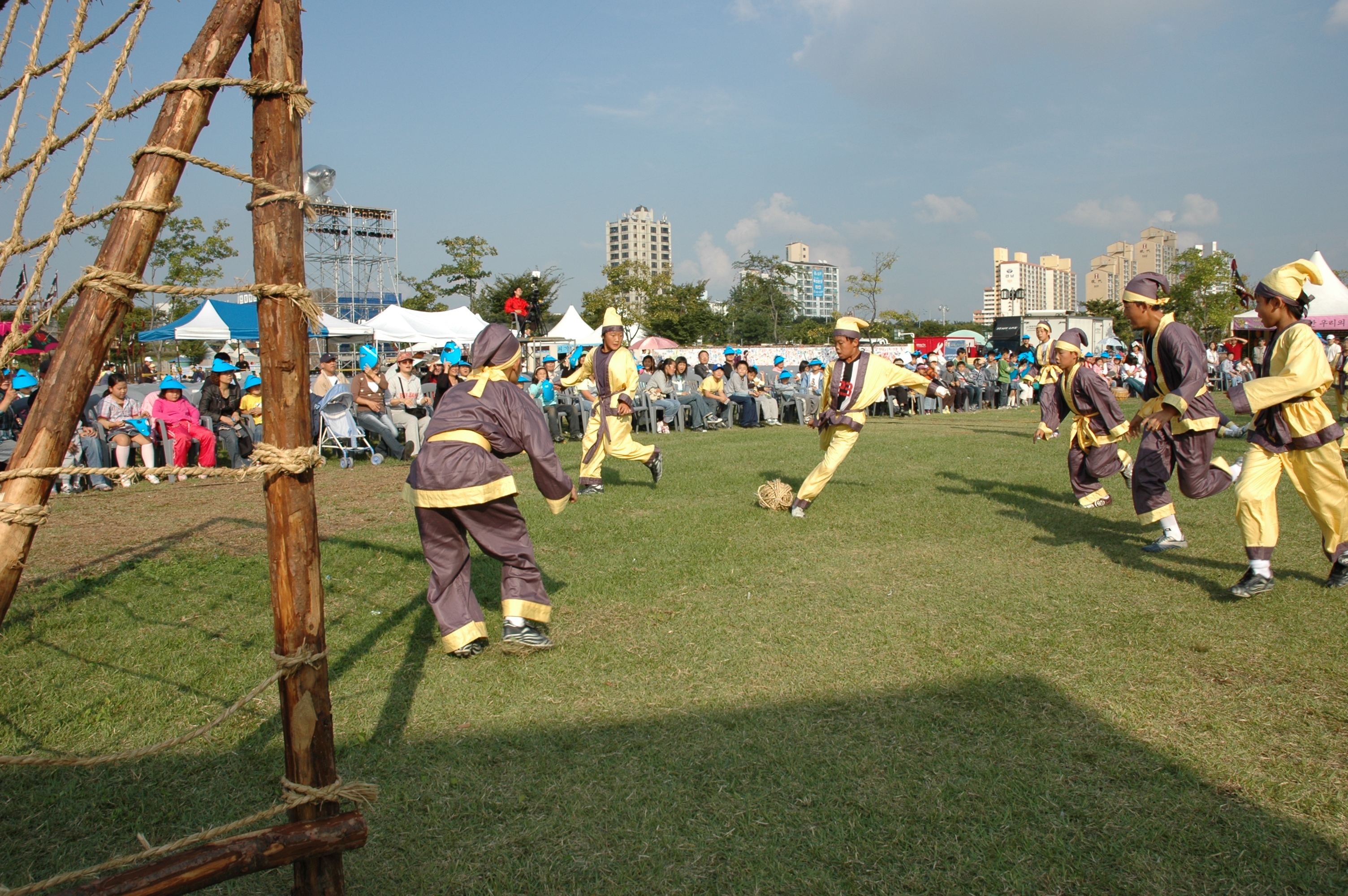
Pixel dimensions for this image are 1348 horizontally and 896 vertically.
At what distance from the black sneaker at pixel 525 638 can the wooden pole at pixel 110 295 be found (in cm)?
277

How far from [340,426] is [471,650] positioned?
360 inches

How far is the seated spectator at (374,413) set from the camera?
1320 centimetres

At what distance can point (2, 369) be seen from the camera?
80.7 inches

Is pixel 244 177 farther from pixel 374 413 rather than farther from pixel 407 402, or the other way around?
pixel 407 402

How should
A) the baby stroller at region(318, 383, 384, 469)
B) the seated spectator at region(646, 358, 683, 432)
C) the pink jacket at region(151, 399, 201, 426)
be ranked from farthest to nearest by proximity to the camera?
the seated spectator at region(646, 358, 683, 432) < the baby stroller at region(318, 383, 384, 469) < the pink jacket at region(151, 399, 201, 426)

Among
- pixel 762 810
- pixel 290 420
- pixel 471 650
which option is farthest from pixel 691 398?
pixel 290 420

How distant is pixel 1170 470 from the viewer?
6477 millimetres

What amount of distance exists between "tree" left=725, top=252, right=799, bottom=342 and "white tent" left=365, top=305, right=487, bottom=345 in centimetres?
4083

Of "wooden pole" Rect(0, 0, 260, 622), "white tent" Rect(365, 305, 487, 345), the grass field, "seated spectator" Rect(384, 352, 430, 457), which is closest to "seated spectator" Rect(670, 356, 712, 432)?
"seated spectator" Rect(384, 352, 430, 457)

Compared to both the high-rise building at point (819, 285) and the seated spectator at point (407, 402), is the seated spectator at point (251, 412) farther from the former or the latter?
the high-rise building at point (819, 285)

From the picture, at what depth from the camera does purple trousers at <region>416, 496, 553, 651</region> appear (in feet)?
14.8

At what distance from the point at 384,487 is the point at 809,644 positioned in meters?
7.28

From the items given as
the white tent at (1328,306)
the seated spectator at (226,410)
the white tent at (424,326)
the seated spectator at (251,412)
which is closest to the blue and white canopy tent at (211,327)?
the white tent at (424,326)

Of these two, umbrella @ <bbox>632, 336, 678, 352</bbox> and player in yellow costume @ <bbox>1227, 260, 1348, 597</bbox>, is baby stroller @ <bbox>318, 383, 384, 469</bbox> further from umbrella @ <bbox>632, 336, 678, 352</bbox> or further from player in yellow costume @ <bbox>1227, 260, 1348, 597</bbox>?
umbrella @ <bbox>632, 336, 678, 352</bbox>
